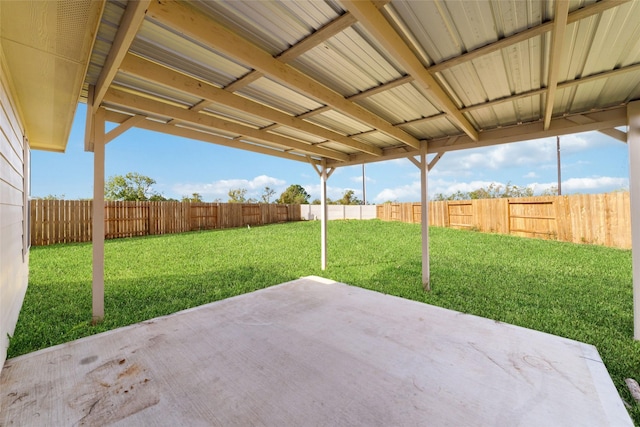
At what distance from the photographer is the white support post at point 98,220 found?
278 centimetres

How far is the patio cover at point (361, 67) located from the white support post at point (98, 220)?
0.01 meters

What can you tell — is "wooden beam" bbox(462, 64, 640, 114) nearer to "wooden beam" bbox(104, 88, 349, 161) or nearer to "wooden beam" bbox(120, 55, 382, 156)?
"wooden beam" bbox(120, 55, 382, 156)

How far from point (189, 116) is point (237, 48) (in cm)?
152

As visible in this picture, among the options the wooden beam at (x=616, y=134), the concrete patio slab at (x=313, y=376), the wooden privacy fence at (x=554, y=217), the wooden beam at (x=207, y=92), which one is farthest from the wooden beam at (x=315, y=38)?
the wooden privacy fence at (x=554, y=217)

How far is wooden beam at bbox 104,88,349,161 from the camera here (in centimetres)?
245

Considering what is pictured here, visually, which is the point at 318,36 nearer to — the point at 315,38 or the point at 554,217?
the point at 315,38

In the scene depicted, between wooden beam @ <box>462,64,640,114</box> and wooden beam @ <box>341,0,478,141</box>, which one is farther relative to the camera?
wooden beam @ <box>462,64,640,114</box>

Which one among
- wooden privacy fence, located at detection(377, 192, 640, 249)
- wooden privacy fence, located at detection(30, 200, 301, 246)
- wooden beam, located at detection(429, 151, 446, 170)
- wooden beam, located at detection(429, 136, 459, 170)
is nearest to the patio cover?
wooden beam, located at detection(429, 136, 459, 170)

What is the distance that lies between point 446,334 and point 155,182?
2167cm

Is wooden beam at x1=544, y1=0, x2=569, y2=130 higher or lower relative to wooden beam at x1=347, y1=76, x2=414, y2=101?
lower

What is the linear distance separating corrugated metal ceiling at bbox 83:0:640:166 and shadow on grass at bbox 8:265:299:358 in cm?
232

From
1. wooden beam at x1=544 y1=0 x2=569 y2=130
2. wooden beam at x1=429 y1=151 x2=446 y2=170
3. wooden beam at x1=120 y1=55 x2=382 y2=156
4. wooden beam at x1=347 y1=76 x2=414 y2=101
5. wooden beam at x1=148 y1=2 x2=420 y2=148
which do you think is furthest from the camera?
wooden beam at x1=429 y1=151 x2=446 y2=170

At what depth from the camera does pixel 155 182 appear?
1925 centimetres

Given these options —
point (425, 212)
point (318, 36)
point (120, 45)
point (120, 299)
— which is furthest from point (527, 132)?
point (120, 299)
